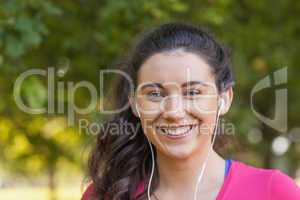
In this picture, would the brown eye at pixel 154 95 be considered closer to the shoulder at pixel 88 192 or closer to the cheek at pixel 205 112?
the cheek at pixel 205 112

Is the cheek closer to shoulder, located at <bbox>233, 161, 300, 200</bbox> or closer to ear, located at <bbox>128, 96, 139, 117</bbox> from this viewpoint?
shoulder, located at <bbox>233, 161, 300, 200</bbox>

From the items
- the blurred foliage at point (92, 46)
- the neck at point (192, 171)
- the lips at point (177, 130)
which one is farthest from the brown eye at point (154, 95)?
the blurred foliage at point (92, 46)

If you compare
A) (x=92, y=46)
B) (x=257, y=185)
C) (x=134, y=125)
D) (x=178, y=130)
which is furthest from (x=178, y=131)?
(x=92, y=46)

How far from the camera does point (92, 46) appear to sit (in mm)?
6000

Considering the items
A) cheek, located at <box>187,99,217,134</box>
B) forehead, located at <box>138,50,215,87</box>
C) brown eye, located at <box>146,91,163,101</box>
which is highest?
forehead, located at <box>138,50,215,87</box>

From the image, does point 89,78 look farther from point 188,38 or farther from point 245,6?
point 188,38

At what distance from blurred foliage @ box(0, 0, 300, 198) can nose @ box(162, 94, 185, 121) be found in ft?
5.81

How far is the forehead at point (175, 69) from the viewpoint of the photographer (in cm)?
249

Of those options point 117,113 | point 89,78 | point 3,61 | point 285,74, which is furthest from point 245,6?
point 117,113

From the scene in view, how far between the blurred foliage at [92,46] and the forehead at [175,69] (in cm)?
167

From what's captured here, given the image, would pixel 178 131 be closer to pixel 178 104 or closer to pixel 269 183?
pixel 178 104

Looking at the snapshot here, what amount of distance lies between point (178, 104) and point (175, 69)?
0.12m

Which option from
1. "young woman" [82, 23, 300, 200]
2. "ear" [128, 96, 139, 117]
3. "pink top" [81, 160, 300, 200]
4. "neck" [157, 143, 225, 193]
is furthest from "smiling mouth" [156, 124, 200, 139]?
"ear" [128, 96, 139, 117]

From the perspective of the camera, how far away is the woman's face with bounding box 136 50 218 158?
2.49 meters
